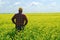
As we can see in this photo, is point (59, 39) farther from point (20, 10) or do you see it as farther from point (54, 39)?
point (20, 10)

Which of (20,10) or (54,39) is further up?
(20,10)

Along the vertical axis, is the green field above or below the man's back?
below

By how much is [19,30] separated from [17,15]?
2.64 feet

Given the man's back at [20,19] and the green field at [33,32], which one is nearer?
the green field at [33,32]

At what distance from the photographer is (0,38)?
9055 mm

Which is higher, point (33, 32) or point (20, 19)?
point (20, 19)

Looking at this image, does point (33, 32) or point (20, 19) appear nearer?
point (33, 32)

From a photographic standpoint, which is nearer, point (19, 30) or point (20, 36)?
point (20, 36)

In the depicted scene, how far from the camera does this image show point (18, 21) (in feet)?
38.3

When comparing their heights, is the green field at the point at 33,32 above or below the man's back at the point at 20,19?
below

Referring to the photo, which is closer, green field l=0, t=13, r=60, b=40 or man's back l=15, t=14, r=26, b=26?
green field l=0, t=13, r=60, b=40

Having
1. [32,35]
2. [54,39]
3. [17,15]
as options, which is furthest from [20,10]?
[54,39]

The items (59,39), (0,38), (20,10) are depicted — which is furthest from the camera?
(20,10)

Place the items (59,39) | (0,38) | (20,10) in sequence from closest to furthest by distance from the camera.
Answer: (0,38) → (59,39) → (20,10)
